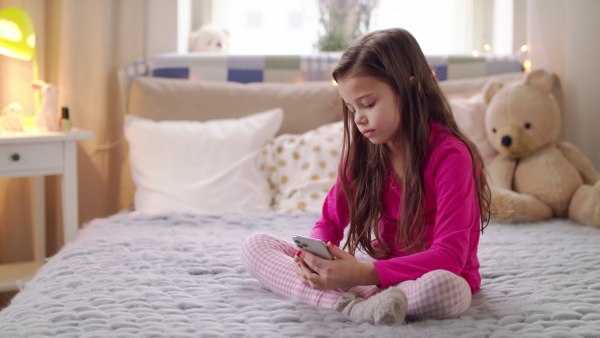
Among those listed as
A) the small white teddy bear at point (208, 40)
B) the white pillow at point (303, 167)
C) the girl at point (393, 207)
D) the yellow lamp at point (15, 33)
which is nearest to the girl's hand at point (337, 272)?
the girl at point (393, 207)

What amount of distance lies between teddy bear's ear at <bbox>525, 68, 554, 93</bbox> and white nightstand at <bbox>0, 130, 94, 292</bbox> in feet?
4.71

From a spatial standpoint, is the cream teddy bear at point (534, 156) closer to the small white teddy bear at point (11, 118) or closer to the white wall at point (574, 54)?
the white wall at point (574, 54)

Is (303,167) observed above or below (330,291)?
above

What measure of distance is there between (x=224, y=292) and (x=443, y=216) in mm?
436

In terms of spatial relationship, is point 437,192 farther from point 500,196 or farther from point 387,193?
point 500,196

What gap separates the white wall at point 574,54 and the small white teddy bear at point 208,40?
125 cm

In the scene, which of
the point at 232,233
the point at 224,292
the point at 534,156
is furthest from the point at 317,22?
the point at 224,292

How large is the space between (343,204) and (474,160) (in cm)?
30

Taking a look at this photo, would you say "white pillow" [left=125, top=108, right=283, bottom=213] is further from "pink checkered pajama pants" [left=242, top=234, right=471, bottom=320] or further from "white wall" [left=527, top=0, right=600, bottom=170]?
"white wall" [left=527, top=0, right=600, bottom=170]

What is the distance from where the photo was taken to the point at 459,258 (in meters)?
1.11

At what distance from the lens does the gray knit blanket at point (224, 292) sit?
1004 millimetres

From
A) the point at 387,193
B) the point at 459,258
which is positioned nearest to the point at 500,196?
the point at 387,193

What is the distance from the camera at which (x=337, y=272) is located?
3.57 ft

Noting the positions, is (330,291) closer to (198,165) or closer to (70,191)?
(198,165)
